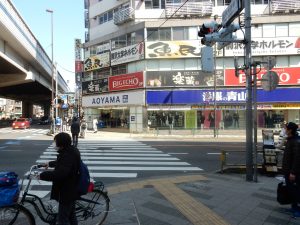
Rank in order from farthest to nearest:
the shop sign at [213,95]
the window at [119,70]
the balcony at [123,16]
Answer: the window at [119,70] → the balcony at [123,16] → the shop sign at [213,95]

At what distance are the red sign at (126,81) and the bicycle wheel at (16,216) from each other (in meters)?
29.2

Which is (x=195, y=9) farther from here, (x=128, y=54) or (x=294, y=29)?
(x=294, y=29)

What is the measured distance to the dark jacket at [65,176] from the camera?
4562 millimetres

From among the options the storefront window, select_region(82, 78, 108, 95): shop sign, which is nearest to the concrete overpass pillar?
select_region(82, 78, 108, 95): shop sign

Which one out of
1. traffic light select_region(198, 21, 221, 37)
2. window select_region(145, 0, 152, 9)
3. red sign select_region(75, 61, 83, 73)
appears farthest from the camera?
red sign select_region(75, 61, 83, 73)

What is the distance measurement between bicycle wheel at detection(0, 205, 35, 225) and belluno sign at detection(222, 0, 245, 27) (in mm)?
6867

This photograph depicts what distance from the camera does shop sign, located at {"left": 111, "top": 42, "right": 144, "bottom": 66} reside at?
1361 inches

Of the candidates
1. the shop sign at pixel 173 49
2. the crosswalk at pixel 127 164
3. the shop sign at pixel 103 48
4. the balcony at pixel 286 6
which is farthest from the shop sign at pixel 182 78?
the crosswalk at pixel 127 164

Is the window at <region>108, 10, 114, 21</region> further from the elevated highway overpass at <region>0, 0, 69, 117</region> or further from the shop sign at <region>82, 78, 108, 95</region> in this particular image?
the elevated highway overpass at <region>0, 0, 69, 117</region>

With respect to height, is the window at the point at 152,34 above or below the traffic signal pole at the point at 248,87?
above

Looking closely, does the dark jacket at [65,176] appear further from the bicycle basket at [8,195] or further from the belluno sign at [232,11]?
the belluno sign at [232,11]

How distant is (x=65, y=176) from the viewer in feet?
15.0

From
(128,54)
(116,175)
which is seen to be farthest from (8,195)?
(128,54)

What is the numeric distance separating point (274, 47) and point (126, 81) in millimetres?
13765
